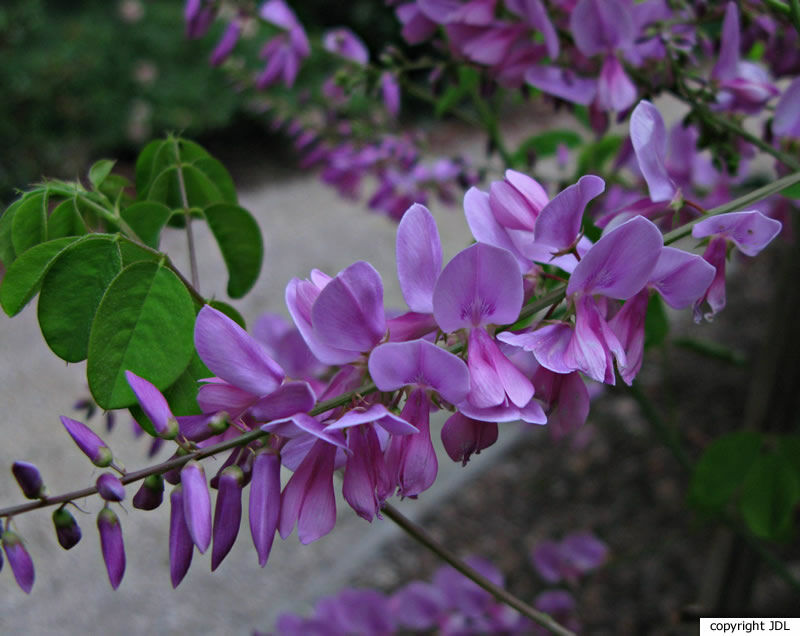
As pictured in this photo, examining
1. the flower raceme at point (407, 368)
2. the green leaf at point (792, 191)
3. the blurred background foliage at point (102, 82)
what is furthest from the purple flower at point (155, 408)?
the blurred background foliage at point (102, 82)

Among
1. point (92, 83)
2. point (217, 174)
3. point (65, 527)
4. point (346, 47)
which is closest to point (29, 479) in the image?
point (65, 527)

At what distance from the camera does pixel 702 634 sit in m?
0.59

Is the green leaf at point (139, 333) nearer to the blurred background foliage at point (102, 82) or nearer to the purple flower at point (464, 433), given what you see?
the purple flower at point (464, 433)

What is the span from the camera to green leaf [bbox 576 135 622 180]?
851mm

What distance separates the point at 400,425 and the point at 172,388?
0.14 meters

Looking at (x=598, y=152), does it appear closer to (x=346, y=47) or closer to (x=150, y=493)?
(x=346, y=47)

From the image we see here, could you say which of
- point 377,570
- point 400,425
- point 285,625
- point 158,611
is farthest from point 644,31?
point 158,611

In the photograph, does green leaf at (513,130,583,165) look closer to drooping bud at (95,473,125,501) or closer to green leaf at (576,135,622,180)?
green leaf at (576,135,622,180)

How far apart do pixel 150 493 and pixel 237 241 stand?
21cm

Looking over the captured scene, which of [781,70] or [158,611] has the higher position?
[781,70]

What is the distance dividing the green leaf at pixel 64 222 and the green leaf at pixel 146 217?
1.0 inches

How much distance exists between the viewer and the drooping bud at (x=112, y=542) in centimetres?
31

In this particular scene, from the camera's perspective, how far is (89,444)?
1.03ft

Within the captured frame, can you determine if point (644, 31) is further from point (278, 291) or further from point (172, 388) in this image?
point (278, 291)
